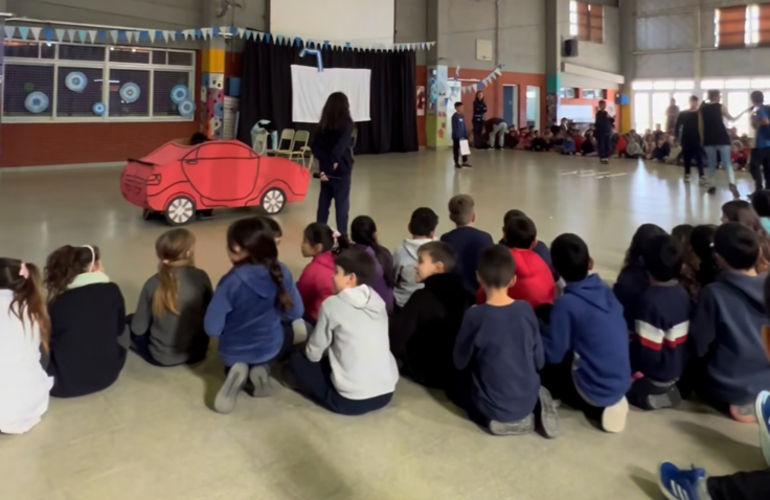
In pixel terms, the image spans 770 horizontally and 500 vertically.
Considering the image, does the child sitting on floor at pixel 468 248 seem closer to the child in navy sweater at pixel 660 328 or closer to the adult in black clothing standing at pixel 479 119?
the child in navy sweater at pixel 660 328

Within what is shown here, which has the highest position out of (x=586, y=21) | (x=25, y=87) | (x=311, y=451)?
(x=586, y=21)

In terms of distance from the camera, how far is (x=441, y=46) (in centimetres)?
1620

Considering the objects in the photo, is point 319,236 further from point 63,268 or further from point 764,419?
point 764,419

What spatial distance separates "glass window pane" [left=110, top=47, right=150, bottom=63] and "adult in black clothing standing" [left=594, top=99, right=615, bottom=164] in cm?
871

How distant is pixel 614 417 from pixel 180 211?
500 cm

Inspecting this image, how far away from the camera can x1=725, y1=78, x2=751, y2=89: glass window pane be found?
18.8 meters

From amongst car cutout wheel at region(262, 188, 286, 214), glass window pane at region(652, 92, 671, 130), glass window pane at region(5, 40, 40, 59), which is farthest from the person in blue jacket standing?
glass window pane at region(652, 92, 671, 130)

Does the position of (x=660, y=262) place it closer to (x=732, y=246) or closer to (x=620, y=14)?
(x=732, y=246)

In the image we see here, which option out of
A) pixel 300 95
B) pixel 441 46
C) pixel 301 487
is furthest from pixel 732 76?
pixel 301 487

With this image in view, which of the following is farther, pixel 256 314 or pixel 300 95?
pixel 300 95

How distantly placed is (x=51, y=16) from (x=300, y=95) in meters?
4.92

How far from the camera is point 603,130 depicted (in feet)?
43.8

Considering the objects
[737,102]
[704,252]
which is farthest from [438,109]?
[704,252]

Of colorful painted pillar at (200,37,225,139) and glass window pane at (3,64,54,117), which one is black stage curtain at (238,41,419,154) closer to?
colorful painted pillar at (200,37,225,139)
